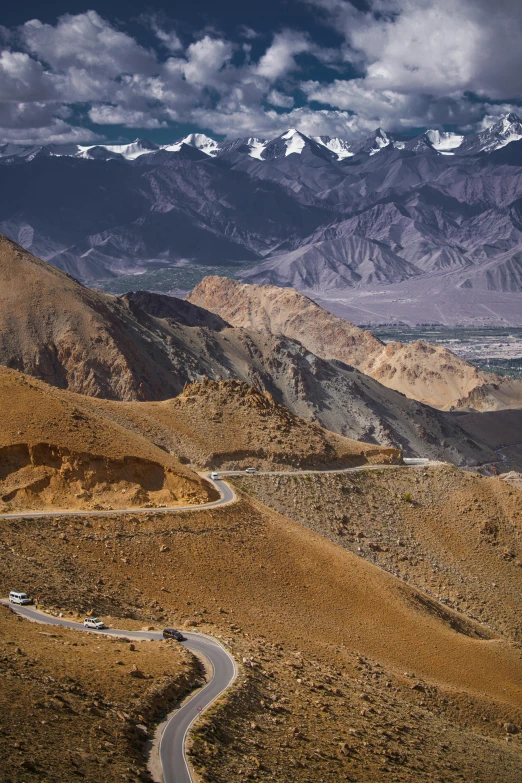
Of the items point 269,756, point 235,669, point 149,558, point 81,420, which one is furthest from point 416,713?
point 81,420

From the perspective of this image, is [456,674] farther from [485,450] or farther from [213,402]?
[485,450]

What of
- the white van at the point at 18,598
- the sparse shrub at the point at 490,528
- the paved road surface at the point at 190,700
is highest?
the white van at the point at 18,598

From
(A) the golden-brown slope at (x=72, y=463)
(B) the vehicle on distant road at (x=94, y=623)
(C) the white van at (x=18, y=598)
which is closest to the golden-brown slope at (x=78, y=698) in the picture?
(B) the vehicle on distant road at (x=94, y=623)

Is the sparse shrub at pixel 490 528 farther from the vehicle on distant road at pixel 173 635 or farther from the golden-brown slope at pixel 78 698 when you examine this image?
the golden-brown slope at pixel 78 698

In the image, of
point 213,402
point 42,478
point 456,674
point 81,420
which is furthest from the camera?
point 213,402

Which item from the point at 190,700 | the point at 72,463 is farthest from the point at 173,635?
the point at 72,463
